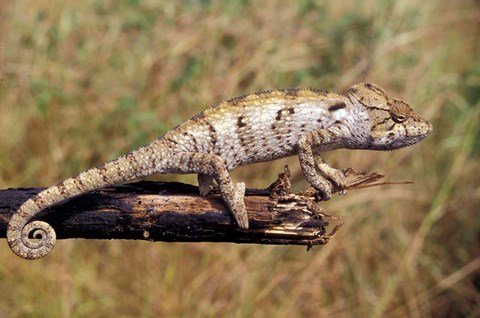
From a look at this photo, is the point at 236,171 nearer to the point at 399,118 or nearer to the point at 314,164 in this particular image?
the point at 314,164

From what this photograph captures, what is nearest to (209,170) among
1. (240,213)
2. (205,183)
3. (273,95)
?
(205,183)

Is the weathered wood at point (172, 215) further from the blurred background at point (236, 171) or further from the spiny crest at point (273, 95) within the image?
the blurred background at point (236, 171)

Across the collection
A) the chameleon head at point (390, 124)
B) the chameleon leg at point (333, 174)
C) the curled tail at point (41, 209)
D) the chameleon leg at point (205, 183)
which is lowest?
the curled tail at point (41, 209)

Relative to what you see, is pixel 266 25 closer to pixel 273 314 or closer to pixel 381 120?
pixel 273 314

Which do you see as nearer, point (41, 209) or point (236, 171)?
point (41, 209)

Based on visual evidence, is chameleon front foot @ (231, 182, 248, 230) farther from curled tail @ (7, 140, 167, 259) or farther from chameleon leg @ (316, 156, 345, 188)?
chameleon leg @ (316, 156, 345, 188)

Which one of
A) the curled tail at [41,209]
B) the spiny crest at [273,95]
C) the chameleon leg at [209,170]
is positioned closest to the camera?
the curled tail at [41,209]

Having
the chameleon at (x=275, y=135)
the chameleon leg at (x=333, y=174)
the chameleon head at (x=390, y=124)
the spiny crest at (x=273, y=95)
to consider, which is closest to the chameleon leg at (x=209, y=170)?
the chameleon at (x=275, y=135)
